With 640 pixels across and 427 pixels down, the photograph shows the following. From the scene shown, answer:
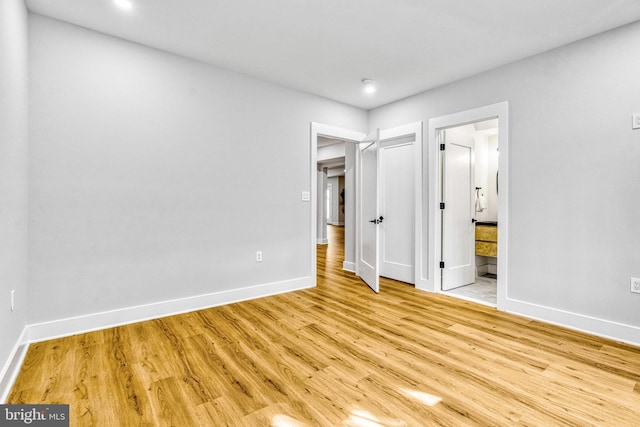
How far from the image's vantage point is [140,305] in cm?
288

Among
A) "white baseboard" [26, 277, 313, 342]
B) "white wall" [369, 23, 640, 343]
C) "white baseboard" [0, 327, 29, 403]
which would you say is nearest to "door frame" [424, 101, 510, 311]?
"white wall" [369, 23, 640, 343]

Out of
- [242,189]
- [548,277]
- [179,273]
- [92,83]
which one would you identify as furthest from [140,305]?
A: [548,277]

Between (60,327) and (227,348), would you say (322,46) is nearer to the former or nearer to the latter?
(227,348)

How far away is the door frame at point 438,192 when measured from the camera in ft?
10.5

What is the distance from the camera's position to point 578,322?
273 cm

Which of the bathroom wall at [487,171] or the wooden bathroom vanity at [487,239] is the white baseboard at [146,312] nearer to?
the wooden bathroom vanity at [487,239]

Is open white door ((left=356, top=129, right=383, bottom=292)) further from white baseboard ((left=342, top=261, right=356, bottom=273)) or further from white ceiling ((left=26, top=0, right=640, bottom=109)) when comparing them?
white ceiling ((left=26, top=0, right=640, bottom=109))

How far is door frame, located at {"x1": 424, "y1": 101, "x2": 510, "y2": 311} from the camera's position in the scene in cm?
319

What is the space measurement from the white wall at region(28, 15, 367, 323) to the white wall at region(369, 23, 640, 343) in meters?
2.46

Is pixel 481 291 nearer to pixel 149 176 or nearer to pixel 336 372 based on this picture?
pixel 336 372

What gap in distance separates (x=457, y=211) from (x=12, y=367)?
442 centimetres

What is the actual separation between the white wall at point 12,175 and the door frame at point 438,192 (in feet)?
12.6

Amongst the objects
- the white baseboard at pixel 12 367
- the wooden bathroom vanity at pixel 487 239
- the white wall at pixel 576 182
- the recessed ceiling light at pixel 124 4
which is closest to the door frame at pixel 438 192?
the white wall at pixel 576 182

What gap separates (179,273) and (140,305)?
43 cm
